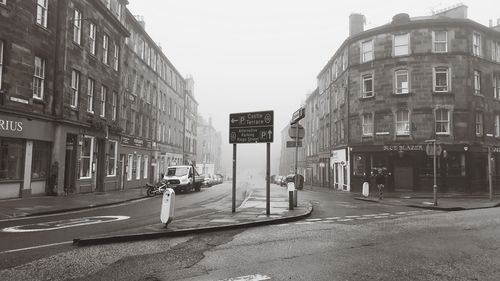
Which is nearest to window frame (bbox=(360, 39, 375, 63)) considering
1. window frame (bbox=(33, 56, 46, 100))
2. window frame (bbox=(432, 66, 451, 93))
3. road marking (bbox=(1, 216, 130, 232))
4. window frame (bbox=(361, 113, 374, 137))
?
window frame (bbox=(361, 113, 374, 137))

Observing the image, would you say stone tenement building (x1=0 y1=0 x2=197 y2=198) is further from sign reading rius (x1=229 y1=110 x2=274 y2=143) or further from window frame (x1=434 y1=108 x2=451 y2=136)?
window frame (x1=434 y1=108 x2=451 y2=136)

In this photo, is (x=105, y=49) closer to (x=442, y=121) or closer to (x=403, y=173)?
(x=403, y=173)

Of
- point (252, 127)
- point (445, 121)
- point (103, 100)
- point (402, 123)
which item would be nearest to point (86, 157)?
point (103, 100)

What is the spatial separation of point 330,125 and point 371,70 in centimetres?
1040

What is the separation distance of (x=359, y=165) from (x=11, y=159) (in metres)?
26.5

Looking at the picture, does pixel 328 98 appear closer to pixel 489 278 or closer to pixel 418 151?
pixel 418 151

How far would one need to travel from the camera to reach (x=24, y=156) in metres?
18.4

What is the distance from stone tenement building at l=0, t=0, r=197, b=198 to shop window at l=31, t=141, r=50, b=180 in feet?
0.16

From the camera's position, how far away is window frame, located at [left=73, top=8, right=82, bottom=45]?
883 inches

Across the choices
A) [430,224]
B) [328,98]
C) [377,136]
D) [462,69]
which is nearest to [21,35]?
[430,224]

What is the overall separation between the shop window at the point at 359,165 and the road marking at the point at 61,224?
25.7 metres

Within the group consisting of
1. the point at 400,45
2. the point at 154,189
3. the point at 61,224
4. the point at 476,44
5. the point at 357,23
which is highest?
the point at 357,23

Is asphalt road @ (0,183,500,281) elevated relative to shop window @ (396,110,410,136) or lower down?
lower down

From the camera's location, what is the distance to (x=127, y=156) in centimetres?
3347
